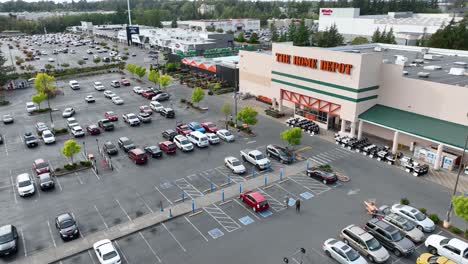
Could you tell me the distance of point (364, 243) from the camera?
2631cm

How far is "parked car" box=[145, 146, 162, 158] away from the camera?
146 feet

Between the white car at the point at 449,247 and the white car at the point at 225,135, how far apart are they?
93.4 feet

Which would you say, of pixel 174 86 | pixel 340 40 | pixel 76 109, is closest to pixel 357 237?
pixel 76 109

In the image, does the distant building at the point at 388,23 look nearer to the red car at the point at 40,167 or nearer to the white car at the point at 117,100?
the white car at the point at 117,100

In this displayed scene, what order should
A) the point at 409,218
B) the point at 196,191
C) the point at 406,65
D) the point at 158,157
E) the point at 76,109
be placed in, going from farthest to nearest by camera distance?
the point at 76,109
the point at 406,65
the point at 158,157
the point at 196,191
the point at 409,218

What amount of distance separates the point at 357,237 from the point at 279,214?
7609 mm

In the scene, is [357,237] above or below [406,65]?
below

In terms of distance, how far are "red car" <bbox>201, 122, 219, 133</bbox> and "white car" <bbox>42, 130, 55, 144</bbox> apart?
22110mm

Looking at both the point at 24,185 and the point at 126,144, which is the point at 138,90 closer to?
the point at 126,144

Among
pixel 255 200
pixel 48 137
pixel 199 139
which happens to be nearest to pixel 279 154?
pixel 199 139

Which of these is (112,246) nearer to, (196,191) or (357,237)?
(196,191)

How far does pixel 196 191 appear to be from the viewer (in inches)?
1437

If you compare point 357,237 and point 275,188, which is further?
point 275,188

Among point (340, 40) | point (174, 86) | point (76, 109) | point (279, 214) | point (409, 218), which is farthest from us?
point (340, 40)
